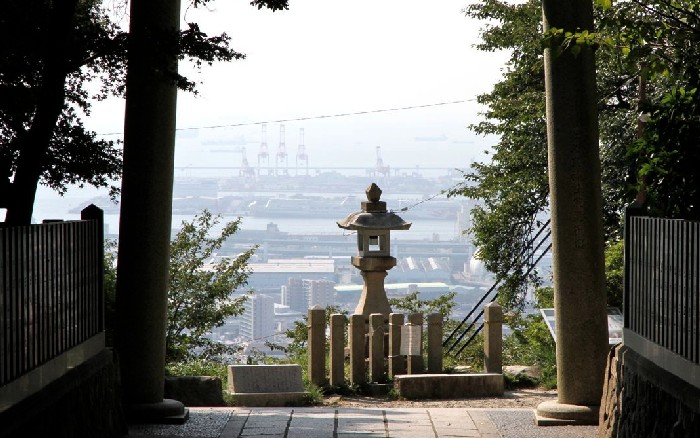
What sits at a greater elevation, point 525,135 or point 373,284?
point 525,135

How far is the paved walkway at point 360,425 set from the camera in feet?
28.8

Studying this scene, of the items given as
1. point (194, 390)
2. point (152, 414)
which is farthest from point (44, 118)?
point (194, 390)

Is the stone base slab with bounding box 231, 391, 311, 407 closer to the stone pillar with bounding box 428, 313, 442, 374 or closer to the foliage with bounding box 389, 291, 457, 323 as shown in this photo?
the stone pillar with bounding box 428, 313, 442, 374

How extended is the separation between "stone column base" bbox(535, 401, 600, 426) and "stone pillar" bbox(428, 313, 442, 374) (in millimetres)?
4989

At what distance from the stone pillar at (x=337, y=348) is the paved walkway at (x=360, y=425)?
3215mm

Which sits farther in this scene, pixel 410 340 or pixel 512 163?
pixel 512 163

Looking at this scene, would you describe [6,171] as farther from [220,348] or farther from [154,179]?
[220,348]

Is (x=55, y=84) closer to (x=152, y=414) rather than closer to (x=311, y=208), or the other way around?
(x=152, y=414)

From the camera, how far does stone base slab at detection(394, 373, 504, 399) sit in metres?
13.2

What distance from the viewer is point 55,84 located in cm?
784

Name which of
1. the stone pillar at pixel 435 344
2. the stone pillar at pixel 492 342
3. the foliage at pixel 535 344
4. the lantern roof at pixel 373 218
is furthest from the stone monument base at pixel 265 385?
the lantern roof at pixel 373 218

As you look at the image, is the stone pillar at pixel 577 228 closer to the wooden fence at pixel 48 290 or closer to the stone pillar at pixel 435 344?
the wooden fence at pixel 48 290

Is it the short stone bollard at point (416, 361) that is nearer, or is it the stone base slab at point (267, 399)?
the stone base slab at point (267, 399)

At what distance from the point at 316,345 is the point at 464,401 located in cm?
196
